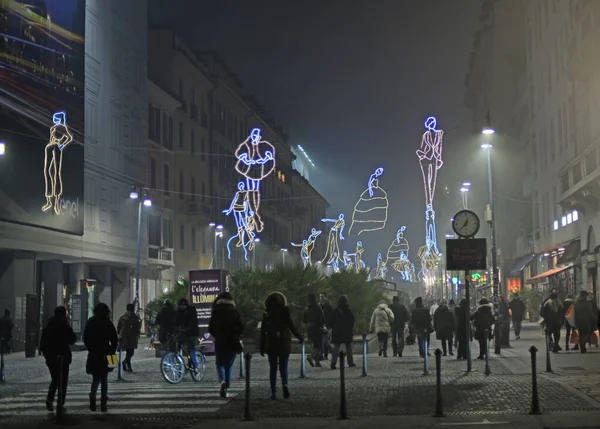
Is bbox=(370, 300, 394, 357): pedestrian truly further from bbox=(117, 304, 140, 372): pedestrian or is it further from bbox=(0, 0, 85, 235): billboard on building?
bbox=(0, 0, 85, 235): billboard on building

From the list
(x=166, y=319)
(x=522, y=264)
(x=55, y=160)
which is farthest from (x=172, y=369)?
(x=522, y=264)

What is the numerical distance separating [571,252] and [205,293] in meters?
21.2

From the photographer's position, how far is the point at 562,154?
46.7m

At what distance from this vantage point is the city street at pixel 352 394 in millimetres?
13477

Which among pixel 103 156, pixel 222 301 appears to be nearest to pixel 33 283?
pixel 103 156

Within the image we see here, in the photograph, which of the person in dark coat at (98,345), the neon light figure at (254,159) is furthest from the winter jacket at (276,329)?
the neon light figure at (254,159)

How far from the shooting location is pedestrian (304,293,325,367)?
76.7 feet

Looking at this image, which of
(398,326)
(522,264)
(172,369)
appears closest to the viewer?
(172,369)

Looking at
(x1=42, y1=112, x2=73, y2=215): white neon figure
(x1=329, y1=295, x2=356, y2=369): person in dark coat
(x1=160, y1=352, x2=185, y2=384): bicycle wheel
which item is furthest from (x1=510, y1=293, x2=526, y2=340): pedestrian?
(x1=160, y1=352, x2=185, y2=384): bicycle wheel

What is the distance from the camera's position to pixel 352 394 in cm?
1592

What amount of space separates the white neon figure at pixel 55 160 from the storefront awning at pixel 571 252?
75.3ft

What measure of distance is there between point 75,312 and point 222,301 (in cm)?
2059

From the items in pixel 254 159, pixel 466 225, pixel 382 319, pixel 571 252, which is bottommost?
pixel 382 319

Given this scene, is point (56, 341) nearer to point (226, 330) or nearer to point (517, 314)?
point (226, 330)
